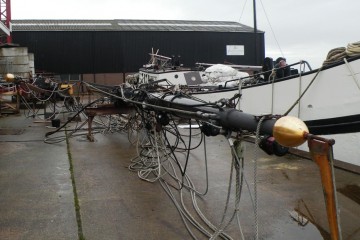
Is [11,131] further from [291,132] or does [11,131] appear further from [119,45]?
[119,45]

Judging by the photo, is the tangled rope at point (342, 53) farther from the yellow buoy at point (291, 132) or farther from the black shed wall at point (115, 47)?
the black shed wall at point (115, 47)

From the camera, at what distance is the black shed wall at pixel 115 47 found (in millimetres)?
28203

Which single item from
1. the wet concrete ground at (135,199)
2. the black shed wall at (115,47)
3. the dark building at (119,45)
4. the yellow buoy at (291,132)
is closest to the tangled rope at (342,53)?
the wet concrete ground at (135,199)

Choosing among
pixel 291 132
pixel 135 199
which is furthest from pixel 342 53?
pixel 291 132

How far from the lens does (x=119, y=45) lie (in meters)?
29.7

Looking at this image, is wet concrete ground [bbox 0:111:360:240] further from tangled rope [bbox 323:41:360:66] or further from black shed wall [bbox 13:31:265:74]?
black shed wall [bbox 13:31:265:74]

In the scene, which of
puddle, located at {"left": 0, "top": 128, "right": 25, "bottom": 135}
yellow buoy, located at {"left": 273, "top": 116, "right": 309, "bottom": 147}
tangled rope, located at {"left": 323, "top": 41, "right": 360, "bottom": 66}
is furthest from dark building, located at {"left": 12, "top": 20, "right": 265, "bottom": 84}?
yellow buoy, located at {"left": 273, "top": 116, "right": 309, "bottom": 147}

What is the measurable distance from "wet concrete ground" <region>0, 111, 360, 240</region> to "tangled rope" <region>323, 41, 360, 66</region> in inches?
66.5

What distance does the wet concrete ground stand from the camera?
13.1 ft

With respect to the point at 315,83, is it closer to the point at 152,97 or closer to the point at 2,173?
the point at 152,97

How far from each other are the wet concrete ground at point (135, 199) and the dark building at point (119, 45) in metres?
21.6

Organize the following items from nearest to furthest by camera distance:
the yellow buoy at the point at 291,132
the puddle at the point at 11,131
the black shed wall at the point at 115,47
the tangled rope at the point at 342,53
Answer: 1. the yellow buoy at the point at 291,132
2. the tangled rope at the point at 342,53
3. the puddle at the point at 11,131
4. the black shed wall at the point at 115,47

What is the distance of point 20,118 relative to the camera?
13.4 metres

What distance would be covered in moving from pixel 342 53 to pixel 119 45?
25.1 meters
